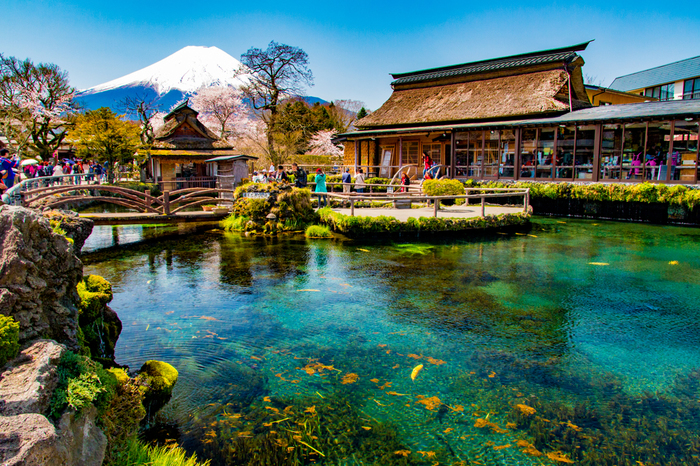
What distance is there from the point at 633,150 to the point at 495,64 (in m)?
11.5

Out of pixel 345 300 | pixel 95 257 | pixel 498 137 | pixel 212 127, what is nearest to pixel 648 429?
pixel 345 300

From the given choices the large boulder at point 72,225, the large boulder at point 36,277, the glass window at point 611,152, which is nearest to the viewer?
the large boulder at point 36,277

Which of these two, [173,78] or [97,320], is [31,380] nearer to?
[97,320]

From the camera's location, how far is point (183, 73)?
181 m

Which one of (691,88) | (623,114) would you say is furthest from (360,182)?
(691,88)

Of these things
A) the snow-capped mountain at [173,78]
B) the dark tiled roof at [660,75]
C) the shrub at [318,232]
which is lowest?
the shrub at [318,232]

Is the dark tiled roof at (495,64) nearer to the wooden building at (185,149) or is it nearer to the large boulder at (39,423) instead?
the wooden building at (185,149)

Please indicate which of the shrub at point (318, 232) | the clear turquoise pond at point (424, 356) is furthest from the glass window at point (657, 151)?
the shrub at point (318, 232)

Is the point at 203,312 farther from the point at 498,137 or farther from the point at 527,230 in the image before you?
the point at 498,137

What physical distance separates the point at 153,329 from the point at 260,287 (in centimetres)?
274

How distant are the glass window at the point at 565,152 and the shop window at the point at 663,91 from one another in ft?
87.7

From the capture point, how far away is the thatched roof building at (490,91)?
25.5 meters

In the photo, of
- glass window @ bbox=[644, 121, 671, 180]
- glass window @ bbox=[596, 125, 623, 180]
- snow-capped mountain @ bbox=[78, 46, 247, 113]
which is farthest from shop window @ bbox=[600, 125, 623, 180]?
snow-capped mountain @ bbox=[78, 46, 247, 113]

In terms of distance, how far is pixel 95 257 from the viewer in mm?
12469
